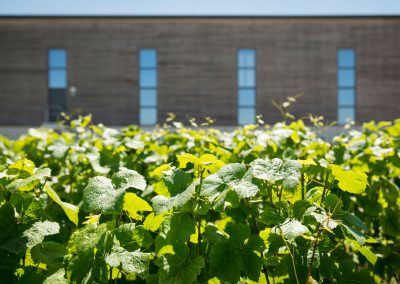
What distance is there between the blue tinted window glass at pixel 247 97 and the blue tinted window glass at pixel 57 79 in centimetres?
751

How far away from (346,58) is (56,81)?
40.8ft

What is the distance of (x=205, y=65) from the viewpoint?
18188mm

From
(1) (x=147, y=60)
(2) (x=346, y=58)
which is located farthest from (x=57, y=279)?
(2) (x=346, y=58)

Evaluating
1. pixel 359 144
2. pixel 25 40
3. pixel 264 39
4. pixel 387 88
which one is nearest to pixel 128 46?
pixel 25 40

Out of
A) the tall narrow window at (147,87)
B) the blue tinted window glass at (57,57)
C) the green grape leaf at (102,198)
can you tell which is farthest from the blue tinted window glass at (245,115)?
the green grape leaf at (102,198)

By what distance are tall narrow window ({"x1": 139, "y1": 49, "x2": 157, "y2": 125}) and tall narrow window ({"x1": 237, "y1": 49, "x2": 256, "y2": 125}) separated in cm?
361

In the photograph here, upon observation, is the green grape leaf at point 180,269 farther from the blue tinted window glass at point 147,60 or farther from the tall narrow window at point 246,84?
the blue tinted window glass at point 147,60

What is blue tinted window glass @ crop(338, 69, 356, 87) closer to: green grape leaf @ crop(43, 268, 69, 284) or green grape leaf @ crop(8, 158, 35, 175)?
green grape leaf @ crop(8, 158, 35, 175)

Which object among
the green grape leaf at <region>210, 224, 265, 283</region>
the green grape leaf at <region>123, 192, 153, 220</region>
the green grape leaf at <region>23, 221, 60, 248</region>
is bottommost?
the green grape leaf at <region>210, 224, 265, 283</region>

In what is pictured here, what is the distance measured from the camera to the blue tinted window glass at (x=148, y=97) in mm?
18406

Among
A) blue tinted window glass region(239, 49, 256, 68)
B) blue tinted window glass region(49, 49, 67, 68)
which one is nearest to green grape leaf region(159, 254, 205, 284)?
blue tinted window glass region(239, 49, 256, 68)

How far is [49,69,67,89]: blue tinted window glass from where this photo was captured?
1852 centimetres

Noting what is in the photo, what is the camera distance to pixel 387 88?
716 inches

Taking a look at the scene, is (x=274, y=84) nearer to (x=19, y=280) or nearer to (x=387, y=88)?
(x=387, y=88)
